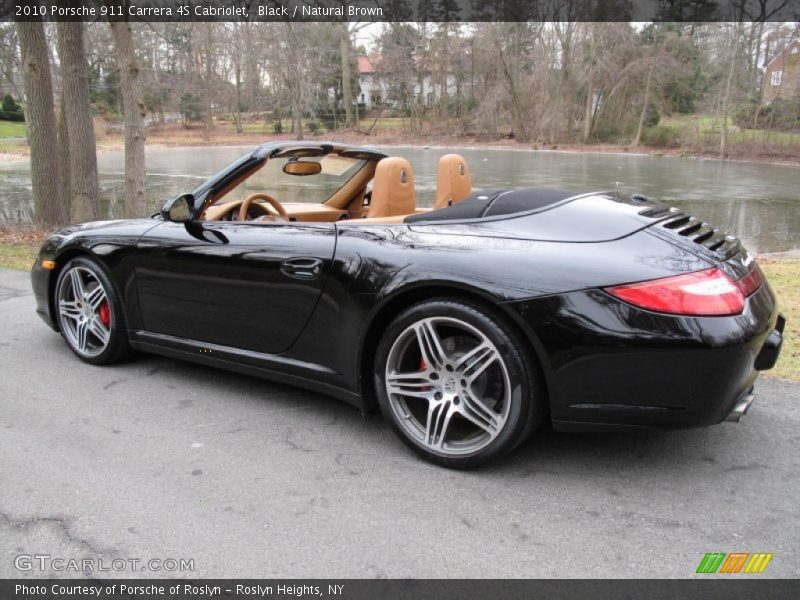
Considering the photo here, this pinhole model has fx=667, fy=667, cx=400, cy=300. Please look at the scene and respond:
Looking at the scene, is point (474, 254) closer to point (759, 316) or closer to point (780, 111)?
point (759, 316)

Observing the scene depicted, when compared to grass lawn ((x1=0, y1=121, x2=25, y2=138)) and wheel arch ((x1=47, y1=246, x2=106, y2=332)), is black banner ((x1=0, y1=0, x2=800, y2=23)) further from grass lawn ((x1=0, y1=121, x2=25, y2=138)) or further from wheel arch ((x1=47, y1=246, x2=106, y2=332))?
grass lawn ((x1=0, y1=121, x2=25, y2=138))

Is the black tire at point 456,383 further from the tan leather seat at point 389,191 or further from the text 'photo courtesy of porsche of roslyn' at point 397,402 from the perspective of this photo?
the tan leather seat at point 389,191

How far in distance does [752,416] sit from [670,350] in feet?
4.18

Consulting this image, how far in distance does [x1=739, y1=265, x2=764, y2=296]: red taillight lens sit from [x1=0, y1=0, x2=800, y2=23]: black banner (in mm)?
8965

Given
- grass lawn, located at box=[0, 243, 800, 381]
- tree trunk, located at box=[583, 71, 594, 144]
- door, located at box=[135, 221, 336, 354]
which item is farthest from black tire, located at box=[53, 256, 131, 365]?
tree trunk, located at box=[583, 71, 594, 144]

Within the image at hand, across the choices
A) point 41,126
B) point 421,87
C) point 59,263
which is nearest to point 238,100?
point 421,87

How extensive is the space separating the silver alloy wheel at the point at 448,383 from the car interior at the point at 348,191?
0.70 metres

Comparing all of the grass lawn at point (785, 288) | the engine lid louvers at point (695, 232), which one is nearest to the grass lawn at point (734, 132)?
the grass lawn at point (785, 288)

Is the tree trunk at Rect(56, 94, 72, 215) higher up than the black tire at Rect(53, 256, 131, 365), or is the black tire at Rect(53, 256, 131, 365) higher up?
the tree trunk at Rect(56, 94, 72, 215)

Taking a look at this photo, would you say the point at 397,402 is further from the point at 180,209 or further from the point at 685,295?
the point at 180,209

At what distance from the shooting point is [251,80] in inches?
2301

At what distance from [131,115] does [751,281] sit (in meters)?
9.06
